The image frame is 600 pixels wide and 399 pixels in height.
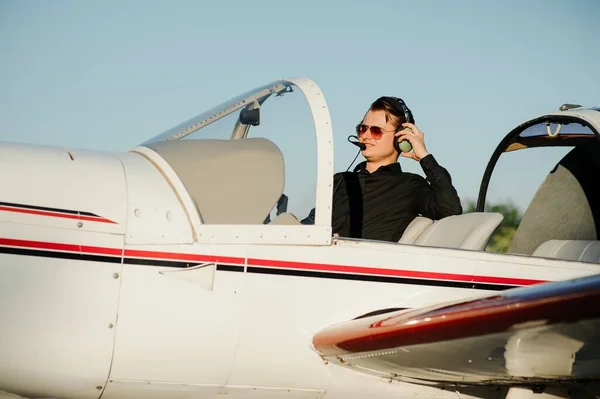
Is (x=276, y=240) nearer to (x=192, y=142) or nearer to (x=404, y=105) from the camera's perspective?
(x=192, y=142)

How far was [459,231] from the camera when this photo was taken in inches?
207

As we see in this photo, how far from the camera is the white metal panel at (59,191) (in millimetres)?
4277

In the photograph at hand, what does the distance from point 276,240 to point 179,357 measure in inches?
30.5

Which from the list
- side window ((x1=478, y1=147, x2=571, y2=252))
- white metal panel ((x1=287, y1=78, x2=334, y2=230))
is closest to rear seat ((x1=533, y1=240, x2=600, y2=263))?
side window ((x1=478, y1=147, x2=571, y2=252))

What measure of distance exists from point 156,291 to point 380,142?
217cm

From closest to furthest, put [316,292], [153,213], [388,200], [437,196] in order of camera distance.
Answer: [153,213], [316,292], [437,196], [388,200]

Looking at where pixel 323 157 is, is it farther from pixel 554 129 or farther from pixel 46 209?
pixel 554 129

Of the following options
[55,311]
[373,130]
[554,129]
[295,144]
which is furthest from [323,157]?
[554,129]

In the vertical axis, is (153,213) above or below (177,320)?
above

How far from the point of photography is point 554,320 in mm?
3762

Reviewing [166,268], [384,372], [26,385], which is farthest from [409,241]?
[26,385]

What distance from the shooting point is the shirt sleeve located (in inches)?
215

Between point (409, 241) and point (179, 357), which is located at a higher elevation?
point (409, 241)

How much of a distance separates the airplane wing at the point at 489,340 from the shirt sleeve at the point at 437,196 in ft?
3.75
